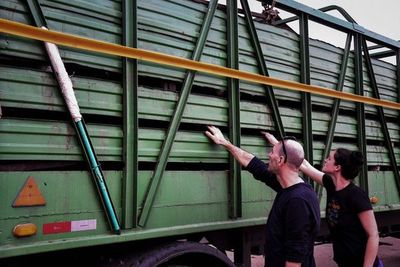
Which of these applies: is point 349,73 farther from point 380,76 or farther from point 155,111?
point 155,111

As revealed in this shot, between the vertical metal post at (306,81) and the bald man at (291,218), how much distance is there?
1.28m

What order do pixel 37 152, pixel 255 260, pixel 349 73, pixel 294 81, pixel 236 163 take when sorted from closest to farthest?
pixel 37 152 < pixel 236 163 < pixel 294 81 < pixel 349 73 < pixel 255 260

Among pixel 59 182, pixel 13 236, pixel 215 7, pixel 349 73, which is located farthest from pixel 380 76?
pixel 13 236

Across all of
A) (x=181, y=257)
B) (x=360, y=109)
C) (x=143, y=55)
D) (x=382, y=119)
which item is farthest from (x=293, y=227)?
(x=382, y=119)

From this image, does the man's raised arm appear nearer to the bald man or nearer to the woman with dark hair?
the bald man

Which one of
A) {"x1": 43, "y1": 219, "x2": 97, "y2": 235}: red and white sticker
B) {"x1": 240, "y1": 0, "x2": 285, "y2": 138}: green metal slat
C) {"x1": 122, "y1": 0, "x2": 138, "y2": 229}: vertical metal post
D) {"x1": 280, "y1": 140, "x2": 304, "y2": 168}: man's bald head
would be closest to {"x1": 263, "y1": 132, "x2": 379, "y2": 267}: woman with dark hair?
{"x1": 280, "y1": 140, "x2": 304, "y2": 168}: man's bald head

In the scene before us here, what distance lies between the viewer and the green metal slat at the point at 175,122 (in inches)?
106

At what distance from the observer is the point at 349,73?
4469mm

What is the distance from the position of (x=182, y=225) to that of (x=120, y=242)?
1.59ft

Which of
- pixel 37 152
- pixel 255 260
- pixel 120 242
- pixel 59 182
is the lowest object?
pixel 255 260

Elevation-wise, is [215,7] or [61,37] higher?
[215,7]

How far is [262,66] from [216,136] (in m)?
0.83

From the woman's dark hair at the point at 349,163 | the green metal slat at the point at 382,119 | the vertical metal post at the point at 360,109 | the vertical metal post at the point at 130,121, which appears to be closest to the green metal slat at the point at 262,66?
the woman's dark hair at the point at 349,163

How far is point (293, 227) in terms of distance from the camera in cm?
237
